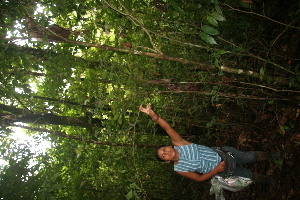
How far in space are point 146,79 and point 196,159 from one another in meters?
1.48

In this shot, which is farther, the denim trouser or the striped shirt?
the denim trouser

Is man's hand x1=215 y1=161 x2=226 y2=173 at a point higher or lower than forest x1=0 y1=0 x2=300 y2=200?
lower

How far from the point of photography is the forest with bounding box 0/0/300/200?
9.27ft

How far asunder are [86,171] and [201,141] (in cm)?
336

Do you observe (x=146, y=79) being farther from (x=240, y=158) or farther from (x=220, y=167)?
(x=240, y=158)

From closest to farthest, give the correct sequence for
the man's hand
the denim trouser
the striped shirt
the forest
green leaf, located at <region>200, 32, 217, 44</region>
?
green leaf, located at <region>200, 32, 217, 44</region> < the forest < the man's hand < the striped shirt < the denim trouser

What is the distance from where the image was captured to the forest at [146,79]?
9.27 feet

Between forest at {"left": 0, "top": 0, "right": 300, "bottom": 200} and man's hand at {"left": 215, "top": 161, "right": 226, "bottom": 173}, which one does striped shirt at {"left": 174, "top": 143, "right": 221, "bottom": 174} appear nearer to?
man's hand at {"left": 215, "top": 161, "right": 226, "bottom": 173}

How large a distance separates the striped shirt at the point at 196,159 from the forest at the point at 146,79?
0.71m

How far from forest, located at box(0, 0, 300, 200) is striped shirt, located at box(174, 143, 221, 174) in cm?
71

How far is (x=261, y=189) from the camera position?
13.6 ft

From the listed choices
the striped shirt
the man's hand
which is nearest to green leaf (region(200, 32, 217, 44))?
the striped shirt

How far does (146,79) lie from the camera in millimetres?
3488

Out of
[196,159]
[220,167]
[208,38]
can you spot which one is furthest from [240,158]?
[208,38]
